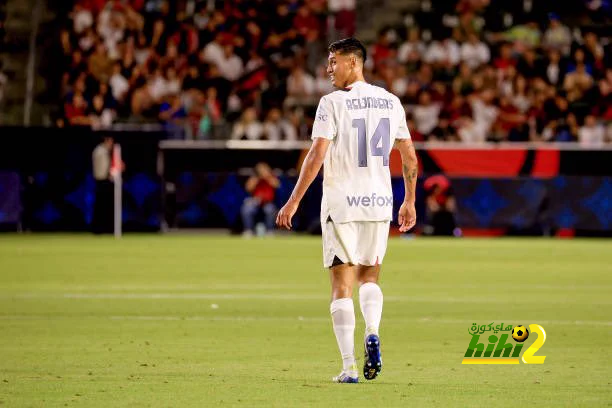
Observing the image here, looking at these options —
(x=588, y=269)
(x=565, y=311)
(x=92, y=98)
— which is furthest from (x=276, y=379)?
(x=92, y=98)

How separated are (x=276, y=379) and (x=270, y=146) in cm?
2158

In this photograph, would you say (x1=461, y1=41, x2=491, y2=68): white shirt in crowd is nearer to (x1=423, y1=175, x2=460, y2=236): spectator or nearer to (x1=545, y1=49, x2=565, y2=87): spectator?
(x1=545, y1=49, x2=565, y2=87): spectator

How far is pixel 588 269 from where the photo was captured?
72.0ft

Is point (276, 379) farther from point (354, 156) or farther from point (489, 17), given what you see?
point (489, 17)

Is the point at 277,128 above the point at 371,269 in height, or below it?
above

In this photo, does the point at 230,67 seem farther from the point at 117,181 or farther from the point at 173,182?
the point at 117,181

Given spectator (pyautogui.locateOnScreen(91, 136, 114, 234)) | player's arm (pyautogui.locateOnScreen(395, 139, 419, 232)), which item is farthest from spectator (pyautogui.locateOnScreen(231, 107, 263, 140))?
player's arm (pyautogui.locateOnScreen(395, 139, 419, 232))

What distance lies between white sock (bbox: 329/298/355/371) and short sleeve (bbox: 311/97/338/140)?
3.76 feet

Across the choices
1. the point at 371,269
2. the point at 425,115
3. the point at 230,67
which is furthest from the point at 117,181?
the point at 371,269

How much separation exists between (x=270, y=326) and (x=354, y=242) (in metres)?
4.12

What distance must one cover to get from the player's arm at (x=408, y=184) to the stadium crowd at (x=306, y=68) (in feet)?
70.3

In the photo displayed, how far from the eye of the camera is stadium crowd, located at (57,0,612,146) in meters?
32.3

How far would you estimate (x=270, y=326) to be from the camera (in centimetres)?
1384

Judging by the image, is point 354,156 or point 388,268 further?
point 388,268
